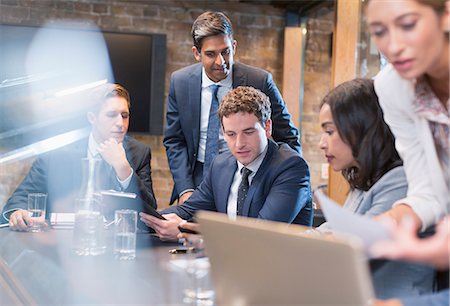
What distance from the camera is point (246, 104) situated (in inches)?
91.4

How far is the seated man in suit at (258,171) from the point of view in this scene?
2.27 metres

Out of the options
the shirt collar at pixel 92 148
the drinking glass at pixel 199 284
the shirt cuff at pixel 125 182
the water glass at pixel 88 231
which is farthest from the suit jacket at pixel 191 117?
the drinking glass at pixel 199 284

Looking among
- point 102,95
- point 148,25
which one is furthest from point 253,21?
point 102,95

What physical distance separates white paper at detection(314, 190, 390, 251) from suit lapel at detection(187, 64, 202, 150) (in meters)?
1.95

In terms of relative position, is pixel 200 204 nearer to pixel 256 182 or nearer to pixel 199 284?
pixel 256 182

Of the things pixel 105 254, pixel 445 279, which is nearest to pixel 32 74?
pixel 105 254

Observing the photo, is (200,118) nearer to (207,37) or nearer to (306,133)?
(207,37)

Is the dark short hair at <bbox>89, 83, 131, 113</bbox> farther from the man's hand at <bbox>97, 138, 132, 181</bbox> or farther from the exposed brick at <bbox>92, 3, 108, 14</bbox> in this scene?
the exposed brick at <bbox>92, 3, 108, 14</bbox>

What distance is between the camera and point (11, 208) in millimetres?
2600

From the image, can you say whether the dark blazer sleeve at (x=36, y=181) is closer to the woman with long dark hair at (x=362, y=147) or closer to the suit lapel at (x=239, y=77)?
the suit lapel at (x=239, y=77)

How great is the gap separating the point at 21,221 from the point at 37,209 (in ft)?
0.22

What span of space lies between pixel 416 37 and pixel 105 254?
3.67 ft

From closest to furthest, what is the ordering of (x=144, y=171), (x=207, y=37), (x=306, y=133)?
(x=207, y=37)
(x=144, y=171)
(x=306, y=133)

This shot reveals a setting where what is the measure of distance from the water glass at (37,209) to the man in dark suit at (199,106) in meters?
0.68
